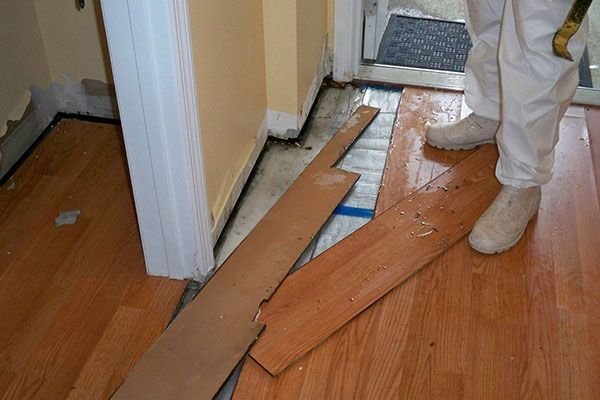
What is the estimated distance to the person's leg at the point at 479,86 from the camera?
1918 mm

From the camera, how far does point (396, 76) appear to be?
247 cm

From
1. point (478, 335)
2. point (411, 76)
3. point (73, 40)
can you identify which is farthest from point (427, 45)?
point (478, 335)

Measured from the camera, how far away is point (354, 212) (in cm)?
193

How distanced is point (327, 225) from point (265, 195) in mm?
205

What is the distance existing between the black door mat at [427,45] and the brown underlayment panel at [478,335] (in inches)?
32.6

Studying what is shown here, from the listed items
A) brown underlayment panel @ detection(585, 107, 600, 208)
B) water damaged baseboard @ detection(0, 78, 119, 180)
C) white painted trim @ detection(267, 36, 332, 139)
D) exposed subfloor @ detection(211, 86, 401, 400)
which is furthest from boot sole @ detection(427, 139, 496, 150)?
water damaged baseboard @ detection(0, 78, 119, 180)

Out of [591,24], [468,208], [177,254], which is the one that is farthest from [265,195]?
[591,24]

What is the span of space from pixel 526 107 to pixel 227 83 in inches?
26.8

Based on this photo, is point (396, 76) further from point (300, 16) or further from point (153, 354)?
point (153, 354)

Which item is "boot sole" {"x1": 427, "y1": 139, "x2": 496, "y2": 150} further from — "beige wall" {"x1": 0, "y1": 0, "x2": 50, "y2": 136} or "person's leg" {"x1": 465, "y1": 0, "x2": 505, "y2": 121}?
"beige wall" {"x1": 0, "y1": 0, "x2": 50, "y2": 136}

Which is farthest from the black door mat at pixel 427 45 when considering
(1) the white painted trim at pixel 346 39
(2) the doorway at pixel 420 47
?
(1) the white painted trim at pixel 346 39

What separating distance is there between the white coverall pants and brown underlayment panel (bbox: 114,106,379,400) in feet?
1.55

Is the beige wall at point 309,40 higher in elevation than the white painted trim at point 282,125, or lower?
higher

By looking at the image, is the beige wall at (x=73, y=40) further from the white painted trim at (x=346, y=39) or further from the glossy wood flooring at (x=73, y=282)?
the white painted trim at (x=346, y=39)
